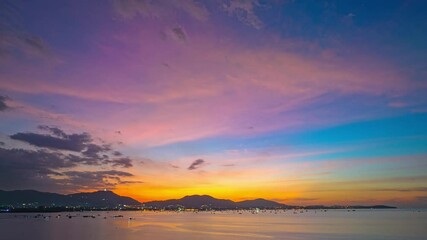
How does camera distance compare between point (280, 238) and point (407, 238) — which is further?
point (280, 238)

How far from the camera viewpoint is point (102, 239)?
193ft

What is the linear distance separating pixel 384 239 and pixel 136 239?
38.7 metres

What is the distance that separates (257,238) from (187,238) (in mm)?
11682

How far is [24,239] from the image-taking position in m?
57.7

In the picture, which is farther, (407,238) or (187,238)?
(187,238)

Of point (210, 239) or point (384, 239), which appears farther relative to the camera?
point (210, 239)

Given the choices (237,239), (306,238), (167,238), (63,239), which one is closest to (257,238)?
(237,239)

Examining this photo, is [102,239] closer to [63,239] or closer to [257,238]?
[63,239]

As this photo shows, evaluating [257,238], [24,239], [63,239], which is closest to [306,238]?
[257,238]

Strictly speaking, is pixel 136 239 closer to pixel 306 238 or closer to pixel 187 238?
pixel 187 238

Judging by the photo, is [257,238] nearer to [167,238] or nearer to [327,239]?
[327,239]

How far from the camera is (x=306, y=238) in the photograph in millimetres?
60625

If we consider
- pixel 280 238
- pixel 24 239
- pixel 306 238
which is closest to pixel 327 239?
pixel 306 238

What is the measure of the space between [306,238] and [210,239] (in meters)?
15.7
